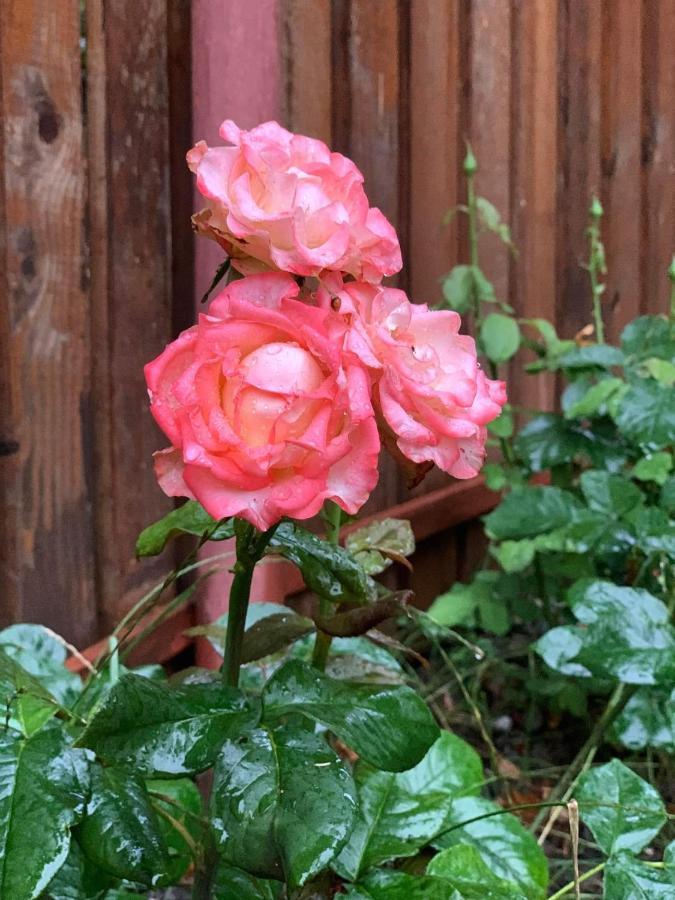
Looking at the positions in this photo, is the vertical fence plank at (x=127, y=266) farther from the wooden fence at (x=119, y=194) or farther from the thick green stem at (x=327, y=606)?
the thick green stem at (x=327, y=606)

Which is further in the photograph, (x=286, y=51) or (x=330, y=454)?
(x=286, y=51)

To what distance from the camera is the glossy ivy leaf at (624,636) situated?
0.97 m

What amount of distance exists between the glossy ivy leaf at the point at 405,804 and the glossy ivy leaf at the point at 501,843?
2 cm

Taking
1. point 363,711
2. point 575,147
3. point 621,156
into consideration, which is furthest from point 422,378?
point 621,156

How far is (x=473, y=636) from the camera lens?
86.0 inches

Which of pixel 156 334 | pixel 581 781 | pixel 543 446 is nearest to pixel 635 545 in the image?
pixel 543 446

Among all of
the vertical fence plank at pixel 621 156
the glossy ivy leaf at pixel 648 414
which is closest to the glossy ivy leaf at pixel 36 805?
the glossy ivy leaf at pixel 648 414

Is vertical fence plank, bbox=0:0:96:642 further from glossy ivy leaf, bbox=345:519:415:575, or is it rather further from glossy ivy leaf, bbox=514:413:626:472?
glossy ivy leaf, bbox=514:413:626:472

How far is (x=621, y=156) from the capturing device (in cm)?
306

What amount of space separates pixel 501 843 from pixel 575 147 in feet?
7.81

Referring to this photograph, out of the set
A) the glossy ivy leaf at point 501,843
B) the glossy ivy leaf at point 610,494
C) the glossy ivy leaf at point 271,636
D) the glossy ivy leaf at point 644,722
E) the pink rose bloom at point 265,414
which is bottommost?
the glossy ivy leaf at point 644,722

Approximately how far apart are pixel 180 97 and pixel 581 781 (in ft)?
3.67

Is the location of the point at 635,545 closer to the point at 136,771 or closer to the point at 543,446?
the point at 543,446

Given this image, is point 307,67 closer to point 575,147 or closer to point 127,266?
point 127,266
